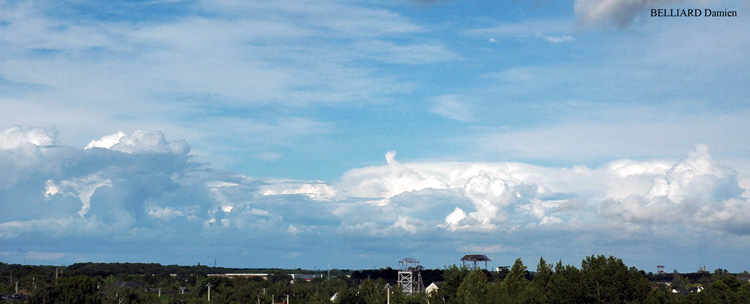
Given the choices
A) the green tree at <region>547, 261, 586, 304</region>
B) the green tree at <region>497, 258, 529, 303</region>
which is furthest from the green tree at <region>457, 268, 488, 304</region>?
the green tree at <region>547, 261, 586, 304</region>

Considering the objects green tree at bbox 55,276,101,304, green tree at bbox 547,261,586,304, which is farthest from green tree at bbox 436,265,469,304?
green tree at bbox 55,276,101,304

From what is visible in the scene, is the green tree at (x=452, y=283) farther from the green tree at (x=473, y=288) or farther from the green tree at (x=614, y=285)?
the green tree at (x=614, y=285)

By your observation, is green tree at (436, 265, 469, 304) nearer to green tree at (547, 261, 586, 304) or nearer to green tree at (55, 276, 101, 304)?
green tree at (547, 261, 586, 304)

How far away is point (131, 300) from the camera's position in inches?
4619

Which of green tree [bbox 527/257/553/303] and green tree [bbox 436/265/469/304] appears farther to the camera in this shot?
green tree [bbox 436/265/469/304]

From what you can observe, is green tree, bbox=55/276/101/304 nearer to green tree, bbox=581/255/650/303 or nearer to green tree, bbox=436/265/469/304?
green tree, bbox=436/265/469/304

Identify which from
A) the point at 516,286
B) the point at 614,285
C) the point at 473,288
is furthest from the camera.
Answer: the point at 473,288

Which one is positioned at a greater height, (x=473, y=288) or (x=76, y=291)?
(x=473, y=288)

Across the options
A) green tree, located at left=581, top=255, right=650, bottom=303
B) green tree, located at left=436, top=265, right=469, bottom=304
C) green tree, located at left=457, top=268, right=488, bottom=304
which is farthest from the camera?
green tree, located at left=436, top=265, right=469, bottom=304

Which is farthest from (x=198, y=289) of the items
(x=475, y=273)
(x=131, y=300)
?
(x=475, y=273)

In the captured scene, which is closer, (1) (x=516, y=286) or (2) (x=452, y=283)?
(1) (x=516, y=286)

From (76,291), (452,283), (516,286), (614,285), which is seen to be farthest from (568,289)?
(76,291)

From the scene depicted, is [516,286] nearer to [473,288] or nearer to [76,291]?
[473,288]

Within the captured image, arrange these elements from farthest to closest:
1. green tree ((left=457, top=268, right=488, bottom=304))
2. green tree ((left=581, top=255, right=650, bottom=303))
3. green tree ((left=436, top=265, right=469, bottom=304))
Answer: green tree ((left=436, top=265, right=469, bottom=304)) → green tree ((left=457, top=268, right=488, bottom=304)) → green tree ((left=581, top=255, right=650, bottom=303))
